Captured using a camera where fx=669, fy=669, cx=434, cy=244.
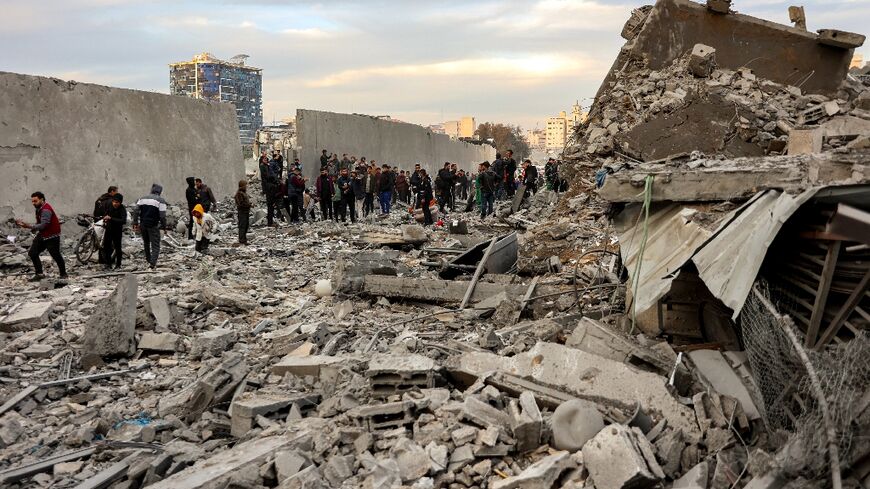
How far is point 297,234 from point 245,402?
9570 mm

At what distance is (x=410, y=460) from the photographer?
3.78 metres

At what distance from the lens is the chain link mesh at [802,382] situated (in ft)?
9.41

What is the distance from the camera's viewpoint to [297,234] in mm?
14461

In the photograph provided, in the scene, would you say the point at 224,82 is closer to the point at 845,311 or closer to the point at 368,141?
the point at 368,141

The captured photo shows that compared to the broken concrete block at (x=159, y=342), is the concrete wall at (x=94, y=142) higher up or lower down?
higher up

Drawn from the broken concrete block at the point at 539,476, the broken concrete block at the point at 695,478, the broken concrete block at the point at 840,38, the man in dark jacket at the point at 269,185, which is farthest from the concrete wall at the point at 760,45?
the broken concrete block at the point at 539,476

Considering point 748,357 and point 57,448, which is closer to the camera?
point 748,357

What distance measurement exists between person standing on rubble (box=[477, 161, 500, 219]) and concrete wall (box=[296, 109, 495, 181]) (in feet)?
18.2

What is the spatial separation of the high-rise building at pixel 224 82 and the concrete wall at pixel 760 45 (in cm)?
3310

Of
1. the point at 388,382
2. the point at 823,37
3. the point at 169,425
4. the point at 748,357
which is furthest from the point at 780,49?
the point at 169,425

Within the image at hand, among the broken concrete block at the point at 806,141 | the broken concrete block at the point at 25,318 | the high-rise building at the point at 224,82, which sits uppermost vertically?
the high-rise building at the point at 224,82

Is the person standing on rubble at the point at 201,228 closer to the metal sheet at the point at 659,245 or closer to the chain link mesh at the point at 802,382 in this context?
the metal sheet at the point at 659,245

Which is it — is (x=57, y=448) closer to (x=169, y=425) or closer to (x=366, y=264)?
(x=169, y=425)

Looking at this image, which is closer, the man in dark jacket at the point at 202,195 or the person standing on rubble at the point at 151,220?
the person standing on rubble at the point at 151,220
